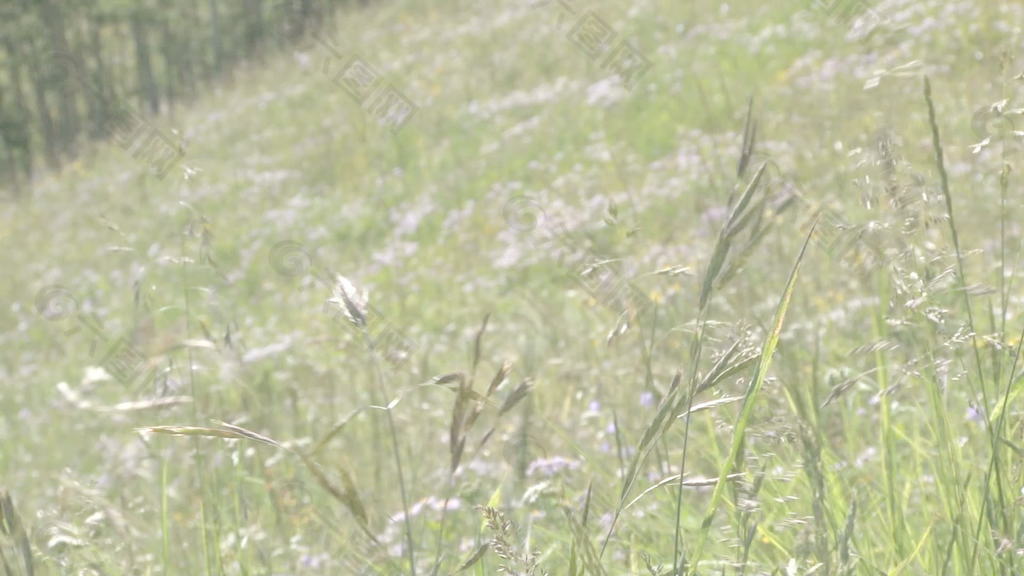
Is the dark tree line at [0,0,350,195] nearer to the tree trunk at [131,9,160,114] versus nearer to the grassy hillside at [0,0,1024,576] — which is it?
the tree trunk at [131,9,160,114]

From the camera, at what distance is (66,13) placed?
138ft

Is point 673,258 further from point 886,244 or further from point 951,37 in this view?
point 951,37

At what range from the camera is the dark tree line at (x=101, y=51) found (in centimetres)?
3984

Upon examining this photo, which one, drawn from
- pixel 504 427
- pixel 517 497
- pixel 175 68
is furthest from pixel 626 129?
pixel 175 68

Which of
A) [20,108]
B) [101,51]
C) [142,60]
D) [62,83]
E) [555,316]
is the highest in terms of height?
[555,316]

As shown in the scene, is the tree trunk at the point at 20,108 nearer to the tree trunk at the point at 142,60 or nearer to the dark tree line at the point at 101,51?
the dark tree line at the point at 101,51

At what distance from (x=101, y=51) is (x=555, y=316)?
47540 mm

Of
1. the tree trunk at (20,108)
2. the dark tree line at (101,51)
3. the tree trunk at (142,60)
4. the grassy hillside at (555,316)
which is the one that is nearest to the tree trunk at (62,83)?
the dark tree line at (101,51)

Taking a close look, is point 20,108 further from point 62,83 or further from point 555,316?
point 555,316

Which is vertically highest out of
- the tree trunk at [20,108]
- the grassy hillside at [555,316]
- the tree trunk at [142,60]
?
the grassy hillside at [555,316]

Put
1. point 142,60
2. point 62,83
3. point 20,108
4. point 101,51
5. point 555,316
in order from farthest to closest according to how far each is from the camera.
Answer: point 20,108, point 101,51, point 62,83, point 142,60, point 555,316

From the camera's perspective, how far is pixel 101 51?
4722 cm

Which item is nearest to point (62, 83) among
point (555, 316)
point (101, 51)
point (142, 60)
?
point (101, 51)

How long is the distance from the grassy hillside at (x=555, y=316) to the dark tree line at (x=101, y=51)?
20964mm
